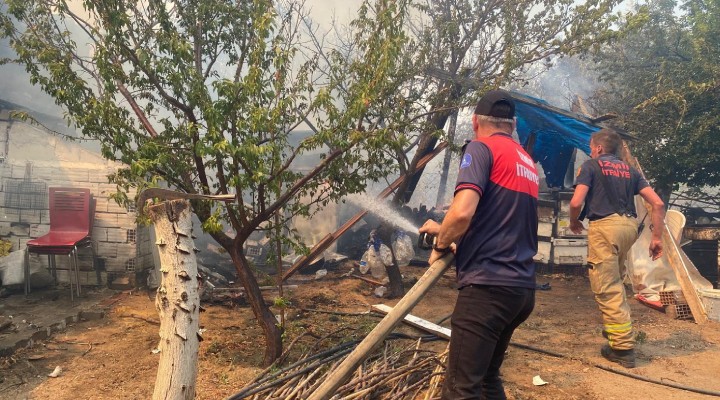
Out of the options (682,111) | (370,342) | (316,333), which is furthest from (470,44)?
(370,342)

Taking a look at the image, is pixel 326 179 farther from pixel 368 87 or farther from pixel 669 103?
pixel 669 103

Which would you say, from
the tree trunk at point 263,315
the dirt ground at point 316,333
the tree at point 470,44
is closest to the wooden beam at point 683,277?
the dirt ground at point 316,333

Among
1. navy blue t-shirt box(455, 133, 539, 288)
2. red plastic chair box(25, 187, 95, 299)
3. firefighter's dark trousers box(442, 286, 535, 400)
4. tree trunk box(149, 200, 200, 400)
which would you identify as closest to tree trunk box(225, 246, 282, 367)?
tree trunk box(149, 200, 200, 400)

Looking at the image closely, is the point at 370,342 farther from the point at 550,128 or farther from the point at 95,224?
the point at 95,224

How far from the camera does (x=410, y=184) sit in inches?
342

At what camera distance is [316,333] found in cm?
558

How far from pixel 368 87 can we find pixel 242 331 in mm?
3834

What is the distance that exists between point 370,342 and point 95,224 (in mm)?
7606

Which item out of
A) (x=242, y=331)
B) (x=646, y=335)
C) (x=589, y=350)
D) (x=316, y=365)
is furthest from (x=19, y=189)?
(x=646, y=335)

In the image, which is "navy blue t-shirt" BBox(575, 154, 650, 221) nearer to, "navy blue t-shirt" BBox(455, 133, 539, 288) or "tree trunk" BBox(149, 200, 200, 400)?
"navy blue t-shirt" BBox(455, 133, 539, 288)

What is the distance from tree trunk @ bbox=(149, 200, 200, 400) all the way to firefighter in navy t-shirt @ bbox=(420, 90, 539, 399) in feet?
5.38

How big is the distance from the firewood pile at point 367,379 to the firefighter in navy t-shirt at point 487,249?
3.58ft

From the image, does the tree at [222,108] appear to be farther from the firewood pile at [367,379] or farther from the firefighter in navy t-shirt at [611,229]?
the firefighter in navy t-shirt at [611,229]

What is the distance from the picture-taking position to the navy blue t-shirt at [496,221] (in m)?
2.50
